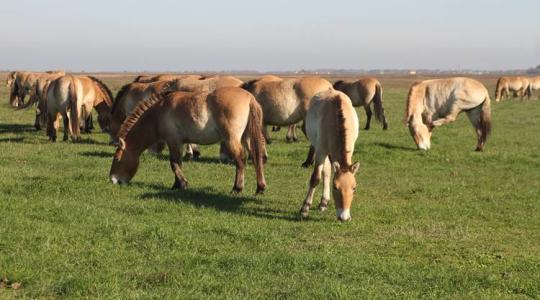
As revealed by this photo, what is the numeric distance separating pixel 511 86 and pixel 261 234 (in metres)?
43.3

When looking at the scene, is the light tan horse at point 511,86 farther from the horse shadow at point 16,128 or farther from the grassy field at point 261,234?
the horse shadow at point 16,128

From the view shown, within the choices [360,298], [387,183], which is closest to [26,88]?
[387,183]

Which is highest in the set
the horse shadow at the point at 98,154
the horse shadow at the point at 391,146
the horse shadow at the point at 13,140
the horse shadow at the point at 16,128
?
the horse shadow at the point at 391,146

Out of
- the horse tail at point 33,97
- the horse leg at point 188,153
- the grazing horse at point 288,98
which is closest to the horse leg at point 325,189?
the grazing horse at point 288,98

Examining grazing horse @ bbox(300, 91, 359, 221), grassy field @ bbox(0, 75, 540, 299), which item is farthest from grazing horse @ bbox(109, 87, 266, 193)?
grazing horse @ bbox(300, 91, 359, 221)

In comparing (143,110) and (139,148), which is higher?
(143,110)

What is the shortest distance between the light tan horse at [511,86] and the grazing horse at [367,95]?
24777 millimetres

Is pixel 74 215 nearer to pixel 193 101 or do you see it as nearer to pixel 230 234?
pixel 230 234

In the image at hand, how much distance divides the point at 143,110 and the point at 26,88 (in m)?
21.3

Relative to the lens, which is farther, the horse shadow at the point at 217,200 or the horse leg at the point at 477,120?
the horse leg at the point at 477,120

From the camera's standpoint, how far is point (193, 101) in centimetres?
1110

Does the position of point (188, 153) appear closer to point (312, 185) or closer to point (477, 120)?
point (312, 185)

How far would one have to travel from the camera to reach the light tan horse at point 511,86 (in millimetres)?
45938

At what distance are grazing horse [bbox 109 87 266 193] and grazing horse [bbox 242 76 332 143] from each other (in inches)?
156
